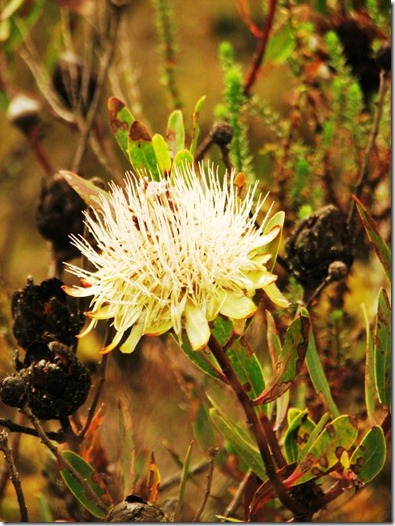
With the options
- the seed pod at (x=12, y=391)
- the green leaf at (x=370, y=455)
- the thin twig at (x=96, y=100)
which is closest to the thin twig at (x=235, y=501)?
the green leaf at (x=370, y=455)

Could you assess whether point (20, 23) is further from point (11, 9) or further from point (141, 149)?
point (141, 149)

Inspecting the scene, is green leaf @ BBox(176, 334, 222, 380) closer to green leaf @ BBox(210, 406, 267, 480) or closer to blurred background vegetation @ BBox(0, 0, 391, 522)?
green leaf @ BBox(210, 406, 267, 480)

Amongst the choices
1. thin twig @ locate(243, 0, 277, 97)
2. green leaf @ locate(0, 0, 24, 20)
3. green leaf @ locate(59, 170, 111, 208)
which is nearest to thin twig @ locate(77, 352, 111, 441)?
green leaf @ locate(59, 170, 111, 208)

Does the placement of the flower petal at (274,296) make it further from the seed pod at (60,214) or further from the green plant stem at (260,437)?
the seed pod at (60,214)

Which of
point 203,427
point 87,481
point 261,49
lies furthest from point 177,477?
point 261,49

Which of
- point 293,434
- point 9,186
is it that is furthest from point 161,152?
point 9,186

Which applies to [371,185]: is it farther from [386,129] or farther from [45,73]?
[45,73]
